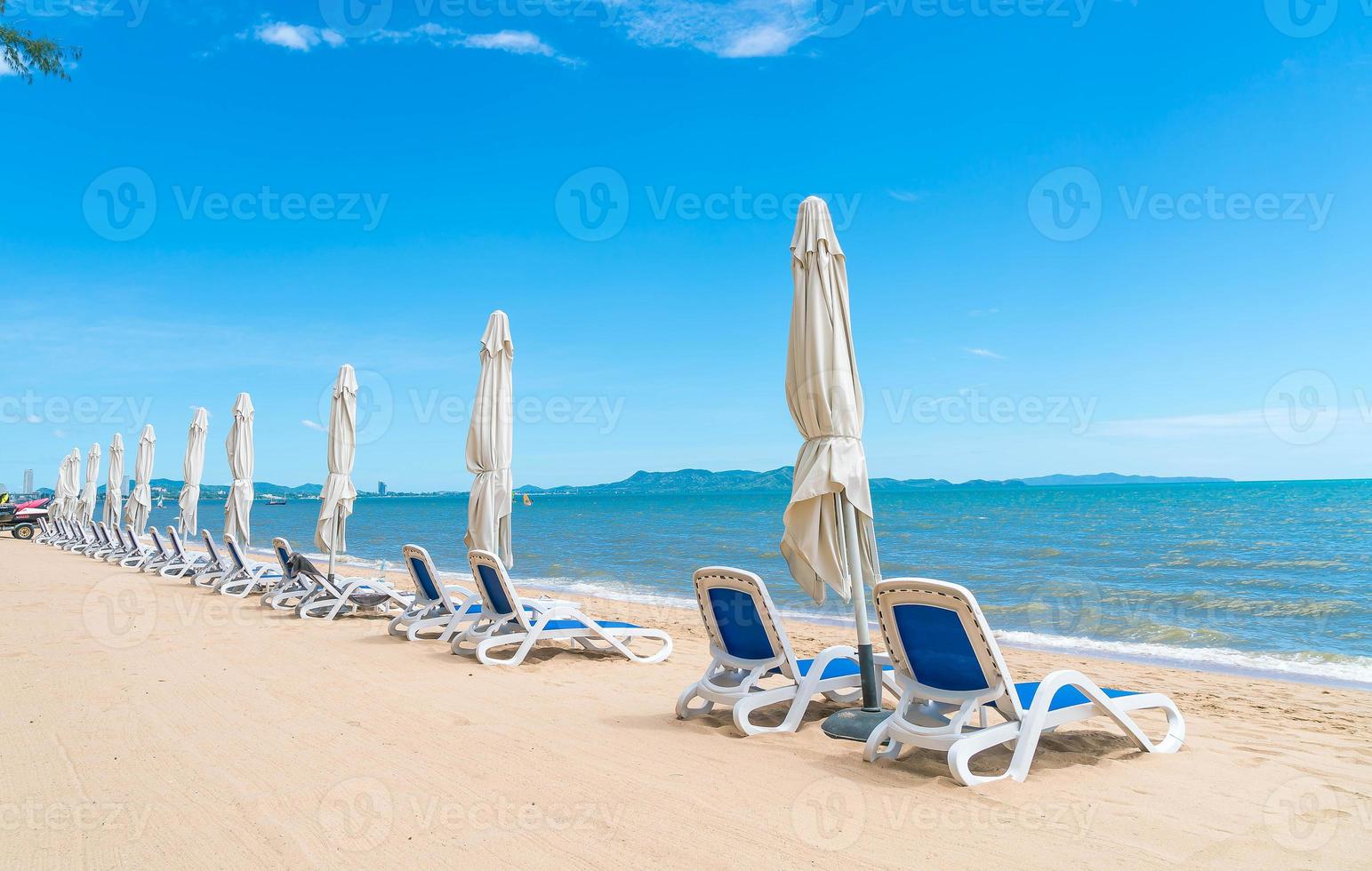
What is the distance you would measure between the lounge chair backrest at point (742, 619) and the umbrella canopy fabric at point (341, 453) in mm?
6750

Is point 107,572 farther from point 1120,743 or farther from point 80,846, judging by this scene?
point 1120,743

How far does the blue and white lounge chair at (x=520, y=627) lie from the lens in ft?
21.7

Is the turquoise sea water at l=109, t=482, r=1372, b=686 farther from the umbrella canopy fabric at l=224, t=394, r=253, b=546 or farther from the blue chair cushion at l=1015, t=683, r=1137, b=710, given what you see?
the umbrella canopy fabric at l=224, t=394, r=253, b=546

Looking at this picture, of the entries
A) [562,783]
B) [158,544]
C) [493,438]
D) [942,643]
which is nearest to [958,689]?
[942,643]

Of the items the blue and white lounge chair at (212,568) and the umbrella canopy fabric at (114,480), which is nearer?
the blue and white lounge chair at (212,568)

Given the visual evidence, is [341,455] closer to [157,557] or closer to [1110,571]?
[157,557]

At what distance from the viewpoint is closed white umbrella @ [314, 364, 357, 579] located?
32.8 ft

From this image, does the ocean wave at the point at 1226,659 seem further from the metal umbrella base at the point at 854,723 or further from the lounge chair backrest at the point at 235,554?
the lounge chair backrest at the point at 235,554

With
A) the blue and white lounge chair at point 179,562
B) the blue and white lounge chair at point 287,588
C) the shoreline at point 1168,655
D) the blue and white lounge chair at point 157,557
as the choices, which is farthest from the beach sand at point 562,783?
the blue and white lounge chair at point 157,557

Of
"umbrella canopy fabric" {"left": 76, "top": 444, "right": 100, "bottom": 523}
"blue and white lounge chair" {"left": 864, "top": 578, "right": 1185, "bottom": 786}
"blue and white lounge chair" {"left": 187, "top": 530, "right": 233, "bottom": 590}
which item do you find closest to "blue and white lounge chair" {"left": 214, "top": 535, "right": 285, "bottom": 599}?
"blue and white lounge chair" {"left": 187, "top": 530, "right": 233, "bottom": 590}

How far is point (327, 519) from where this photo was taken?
9.92 m

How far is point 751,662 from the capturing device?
15.4 ft

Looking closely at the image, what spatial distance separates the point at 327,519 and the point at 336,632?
2.19m

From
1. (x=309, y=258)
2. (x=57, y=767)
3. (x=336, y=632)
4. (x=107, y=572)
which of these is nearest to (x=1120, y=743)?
(x=57, y=767)
